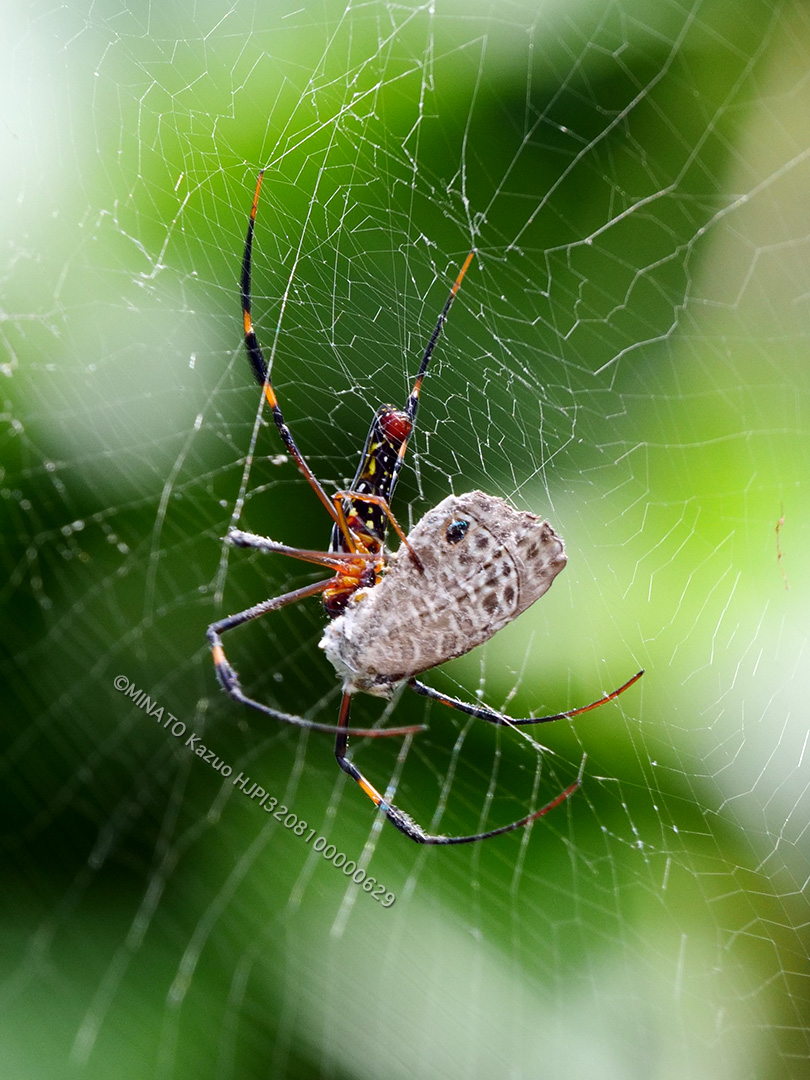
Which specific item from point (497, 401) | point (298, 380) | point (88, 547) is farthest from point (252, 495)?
point (497, 401)

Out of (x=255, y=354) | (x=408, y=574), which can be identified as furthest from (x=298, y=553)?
(x=255, y=354)

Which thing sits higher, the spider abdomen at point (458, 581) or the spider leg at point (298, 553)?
the spider leg at point (298, 553)

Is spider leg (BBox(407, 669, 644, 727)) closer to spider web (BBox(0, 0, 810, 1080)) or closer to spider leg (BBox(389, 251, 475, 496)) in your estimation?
spider web (BBox(0, 0, 810, 1080))

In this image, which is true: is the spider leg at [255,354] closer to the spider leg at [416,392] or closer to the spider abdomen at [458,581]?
the spider leg at [416,392]

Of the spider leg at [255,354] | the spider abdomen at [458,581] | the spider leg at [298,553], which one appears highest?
the spider leg at [255,354]

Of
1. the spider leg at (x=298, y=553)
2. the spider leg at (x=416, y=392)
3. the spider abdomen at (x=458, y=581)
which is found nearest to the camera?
the spider abdomen at (x=458, y=581)

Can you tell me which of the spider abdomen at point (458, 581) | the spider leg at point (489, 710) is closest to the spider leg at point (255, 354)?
the spider abdomen at point (458, 581)

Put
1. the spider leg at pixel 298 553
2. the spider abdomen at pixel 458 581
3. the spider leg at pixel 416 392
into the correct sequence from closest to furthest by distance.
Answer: the spider abdomen at pixel 458 581
the spider leg at pixel 298 553
the spider leg at pixel 416 392

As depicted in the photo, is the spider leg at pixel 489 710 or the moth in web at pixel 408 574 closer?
the moth in web at pixel 408 574
